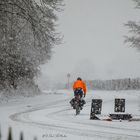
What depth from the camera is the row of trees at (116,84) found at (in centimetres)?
4409

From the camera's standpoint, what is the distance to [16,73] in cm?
1310

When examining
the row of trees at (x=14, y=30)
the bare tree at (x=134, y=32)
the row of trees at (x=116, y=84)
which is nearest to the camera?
the row of trees at (x=14, y=30)

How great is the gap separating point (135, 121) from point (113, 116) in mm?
1290

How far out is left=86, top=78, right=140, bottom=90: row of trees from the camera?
44094 mm

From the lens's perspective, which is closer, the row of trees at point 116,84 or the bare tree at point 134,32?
the bare tree at point 134,32

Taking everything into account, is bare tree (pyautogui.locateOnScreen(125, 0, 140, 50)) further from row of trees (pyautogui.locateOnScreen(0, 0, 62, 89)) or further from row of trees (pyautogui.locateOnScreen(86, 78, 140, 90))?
row of trees (pyautogui.locateOnScreen(86, 78, 140, 90))

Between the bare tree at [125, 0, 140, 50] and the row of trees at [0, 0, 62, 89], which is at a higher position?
the bare tree at [125, 0, 140, 50]

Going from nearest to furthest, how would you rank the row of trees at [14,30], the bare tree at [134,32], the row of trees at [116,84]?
1. the row of trees at [14,30]
2. the bare tree at [134,32]
3. the row of trees at [116,84]

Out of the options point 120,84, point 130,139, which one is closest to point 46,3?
point 130,139

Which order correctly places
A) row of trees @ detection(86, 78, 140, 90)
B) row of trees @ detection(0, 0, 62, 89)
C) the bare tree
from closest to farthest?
row of trees @ detection(0, 0, 62, 89) → the bare tree → row of trees @ detection(86, 78, 140, 90)

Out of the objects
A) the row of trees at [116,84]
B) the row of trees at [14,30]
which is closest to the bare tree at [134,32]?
the row of trees at [14,30]

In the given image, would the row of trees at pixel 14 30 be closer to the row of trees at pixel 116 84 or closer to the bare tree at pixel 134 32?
the bare tree at pixel 134 32

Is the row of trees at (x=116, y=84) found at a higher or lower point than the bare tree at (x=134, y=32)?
lower

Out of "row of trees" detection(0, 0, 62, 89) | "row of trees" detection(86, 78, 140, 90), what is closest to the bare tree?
"row of trees" detection(0, 0, 62, 89)
